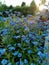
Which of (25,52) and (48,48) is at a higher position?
(48,48)

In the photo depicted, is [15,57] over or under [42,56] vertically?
under

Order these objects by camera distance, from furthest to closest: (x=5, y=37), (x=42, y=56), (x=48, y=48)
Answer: (x=5, y=37)
(x=48, y=48)
(x=42, y=56)

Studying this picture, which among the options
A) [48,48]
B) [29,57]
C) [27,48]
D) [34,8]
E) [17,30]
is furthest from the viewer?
[34,8]

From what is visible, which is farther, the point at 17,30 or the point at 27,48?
the point at 17,30

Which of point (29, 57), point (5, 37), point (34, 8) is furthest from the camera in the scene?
point (34, 8)

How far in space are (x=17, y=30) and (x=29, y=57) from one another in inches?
34.6

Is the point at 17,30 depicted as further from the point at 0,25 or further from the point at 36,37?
the point at 0,25

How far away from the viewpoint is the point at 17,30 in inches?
152

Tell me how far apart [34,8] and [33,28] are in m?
9.62

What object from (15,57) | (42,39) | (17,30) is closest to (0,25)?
(17,30)

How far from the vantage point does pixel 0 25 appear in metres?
4.54

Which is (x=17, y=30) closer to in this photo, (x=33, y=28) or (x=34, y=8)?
(x=33, y=28)

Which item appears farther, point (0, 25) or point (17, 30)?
point (0, 25)

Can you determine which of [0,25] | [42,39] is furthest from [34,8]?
[42,39]
